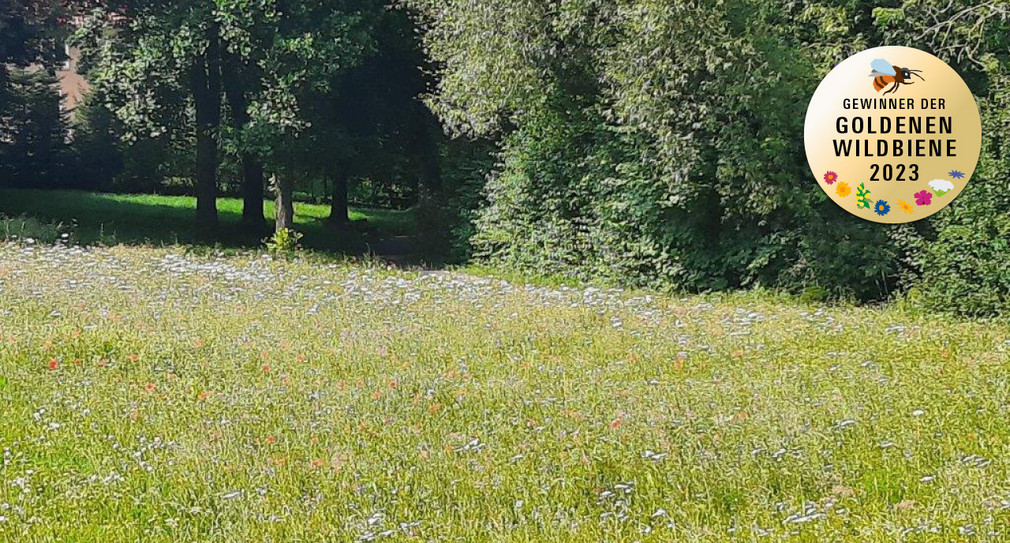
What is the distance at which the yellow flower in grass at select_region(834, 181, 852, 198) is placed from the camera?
11.4 metres

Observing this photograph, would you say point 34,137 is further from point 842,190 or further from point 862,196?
point 862,196

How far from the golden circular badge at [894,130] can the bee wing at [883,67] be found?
0.01 m

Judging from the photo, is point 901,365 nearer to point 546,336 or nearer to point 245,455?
point 546,336

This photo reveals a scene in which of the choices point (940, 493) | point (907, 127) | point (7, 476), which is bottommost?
point (7, 476)

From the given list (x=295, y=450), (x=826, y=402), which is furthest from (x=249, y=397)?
(x=826, y=402)

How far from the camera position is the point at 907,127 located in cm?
1032

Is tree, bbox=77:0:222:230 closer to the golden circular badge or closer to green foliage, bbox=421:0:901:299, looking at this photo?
green foliage, bbox=421:0:901:299

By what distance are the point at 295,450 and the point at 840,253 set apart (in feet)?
31.4

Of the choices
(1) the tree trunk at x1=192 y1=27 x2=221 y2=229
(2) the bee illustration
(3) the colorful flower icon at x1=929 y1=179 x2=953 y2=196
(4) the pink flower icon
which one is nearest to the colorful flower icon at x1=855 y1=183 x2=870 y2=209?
(4) the pink flower icon

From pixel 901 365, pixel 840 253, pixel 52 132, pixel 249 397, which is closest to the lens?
pixel 249 397

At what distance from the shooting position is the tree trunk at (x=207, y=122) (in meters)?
23.3

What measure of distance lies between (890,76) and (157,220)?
71.8ft

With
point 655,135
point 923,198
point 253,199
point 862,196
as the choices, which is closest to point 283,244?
point 253,199

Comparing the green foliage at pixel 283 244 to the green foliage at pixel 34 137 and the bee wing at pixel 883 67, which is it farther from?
the green foliage at pixel 34 137
